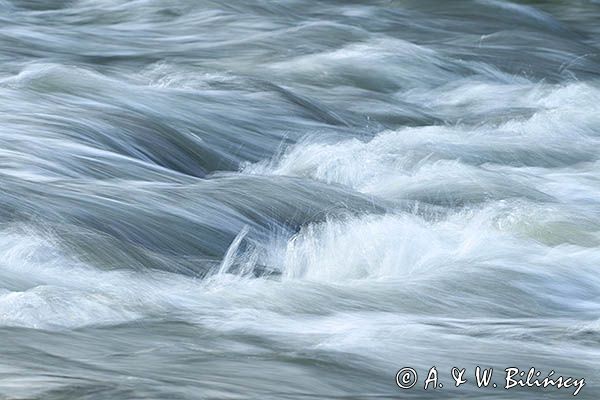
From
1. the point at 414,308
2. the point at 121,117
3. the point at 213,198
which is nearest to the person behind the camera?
the point at 414,308

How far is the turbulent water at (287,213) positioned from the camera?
3850 millimetres

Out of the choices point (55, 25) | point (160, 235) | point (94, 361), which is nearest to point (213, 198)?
point (160, 235)

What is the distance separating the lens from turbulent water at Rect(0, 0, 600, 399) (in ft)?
12.6

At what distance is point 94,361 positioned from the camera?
3.66 m

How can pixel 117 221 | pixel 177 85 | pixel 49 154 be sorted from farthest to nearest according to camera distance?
pixel 177 85, pixel 49 154, pixel 117 221

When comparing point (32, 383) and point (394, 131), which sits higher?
point (32, 383)

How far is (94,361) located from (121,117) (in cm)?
351

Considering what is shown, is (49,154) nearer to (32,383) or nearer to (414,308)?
(414,308)

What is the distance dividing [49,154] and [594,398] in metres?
3.11

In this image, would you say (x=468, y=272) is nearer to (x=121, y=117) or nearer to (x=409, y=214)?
(x=409, y=214)

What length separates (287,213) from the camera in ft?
18.9

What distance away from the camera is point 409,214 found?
5.88 m

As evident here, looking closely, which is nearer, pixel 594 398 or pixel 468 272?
pixel 594 398

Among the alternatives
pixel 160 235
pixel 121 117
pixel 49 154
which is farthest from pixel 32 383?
pixel 121 117
